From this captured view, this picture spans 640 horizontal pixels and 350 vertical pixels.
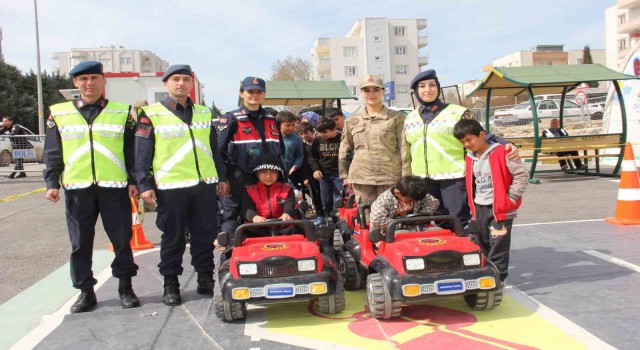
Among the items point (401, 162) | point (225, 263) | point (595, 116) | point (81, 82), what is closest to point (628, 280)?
point (401, 162)

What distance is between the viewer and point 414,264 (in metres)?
3.94

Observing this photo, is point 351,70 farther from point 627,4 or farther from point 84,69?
point 84,69

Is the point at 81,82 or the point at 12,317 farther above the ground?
the point at 81,82

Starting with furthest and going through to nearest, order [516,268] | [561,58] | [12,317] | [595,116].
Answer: [561,58] → [595,116] → [516,268] → [12,317]

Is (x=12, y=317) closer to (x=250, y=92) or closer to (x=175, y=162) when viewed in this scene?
(x=175, y=162)

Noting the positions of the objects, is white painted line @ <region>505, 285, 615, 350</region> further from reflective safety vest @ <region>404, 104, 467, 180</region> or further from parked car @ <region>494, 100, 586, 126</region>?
parked car @ <region>494, 100, 586, 126</region>

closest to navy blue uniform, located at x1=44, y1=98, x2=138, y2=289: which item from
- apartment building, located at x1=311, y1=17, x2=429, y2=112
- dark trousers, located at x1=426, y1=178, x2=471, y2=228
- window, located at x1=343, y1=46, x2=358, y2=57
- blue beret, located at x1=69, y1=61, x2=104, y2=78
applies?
blue beret, located at x1=69, y1=61, x2=104, y2=78

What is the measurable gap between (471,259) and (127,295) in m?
2.89

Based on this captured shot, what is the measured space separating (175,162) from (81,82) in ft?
3.34

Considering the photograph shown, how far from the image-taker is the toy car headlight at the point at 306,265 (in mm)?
4061

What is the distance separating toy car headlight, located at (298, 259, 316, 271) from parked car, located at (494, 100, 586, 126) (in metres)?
26.3

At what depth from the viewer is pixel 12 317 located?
4.57 meters

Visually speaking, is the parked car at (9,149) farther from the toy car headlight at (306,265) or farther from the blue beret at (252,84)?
the toy car headlight at (306,265)

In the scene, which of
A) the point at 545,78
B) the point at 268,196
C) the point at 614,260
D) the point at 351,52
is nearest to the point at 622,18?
the point at 351,52
